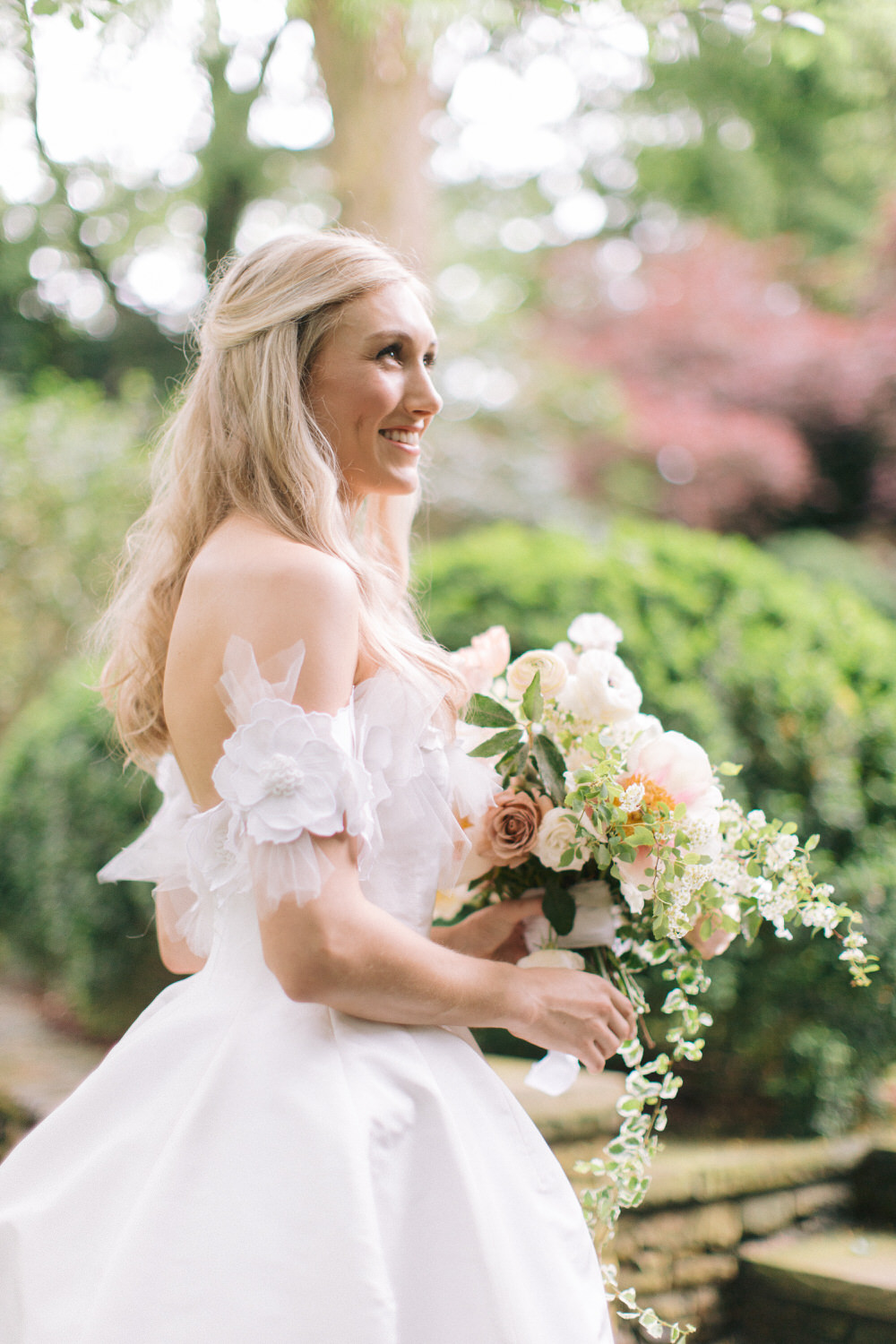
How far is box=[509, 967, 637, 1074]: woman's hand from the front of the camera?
148 centimetres

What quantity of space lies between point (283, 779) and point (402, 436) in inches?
26.4

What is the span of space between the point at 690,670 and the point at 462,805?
1.85 meters

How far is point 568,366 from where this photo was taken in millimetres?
11648

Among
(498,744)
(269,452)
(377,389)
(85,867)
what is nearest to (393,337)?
(377,389)

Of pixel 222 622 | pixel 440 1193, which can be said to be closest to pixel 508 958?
pixel 440 1193

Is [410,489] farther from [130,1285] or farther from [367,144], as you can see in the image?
[367,144]

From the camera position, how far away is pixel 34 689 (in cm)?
739

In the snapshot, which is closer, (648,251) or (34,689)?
(34,689)

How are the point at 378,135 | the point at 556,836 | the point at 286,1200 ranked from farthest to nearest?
1. the point at 378,135
2. the point at 556,836
3. the point at 286,1200

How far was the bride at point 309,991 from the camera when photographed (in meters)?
1.23

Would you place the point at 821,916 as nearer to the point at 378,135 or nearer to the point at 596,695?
the point at 596,695

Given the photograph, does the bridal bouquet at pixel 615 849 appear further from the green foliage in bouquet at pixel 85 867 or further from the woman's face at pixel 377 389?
the green foliage in bouquet at pixel 85 867

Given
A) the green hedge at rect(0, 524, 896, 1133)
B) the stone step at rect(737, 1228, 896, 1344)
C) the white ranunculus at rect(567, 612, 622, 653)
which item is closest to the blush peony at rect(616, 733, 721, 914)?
the white ranunculus at rect(567, 612, 622, 653)

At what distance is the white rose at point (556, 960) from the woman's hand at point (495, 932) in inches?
3.7
